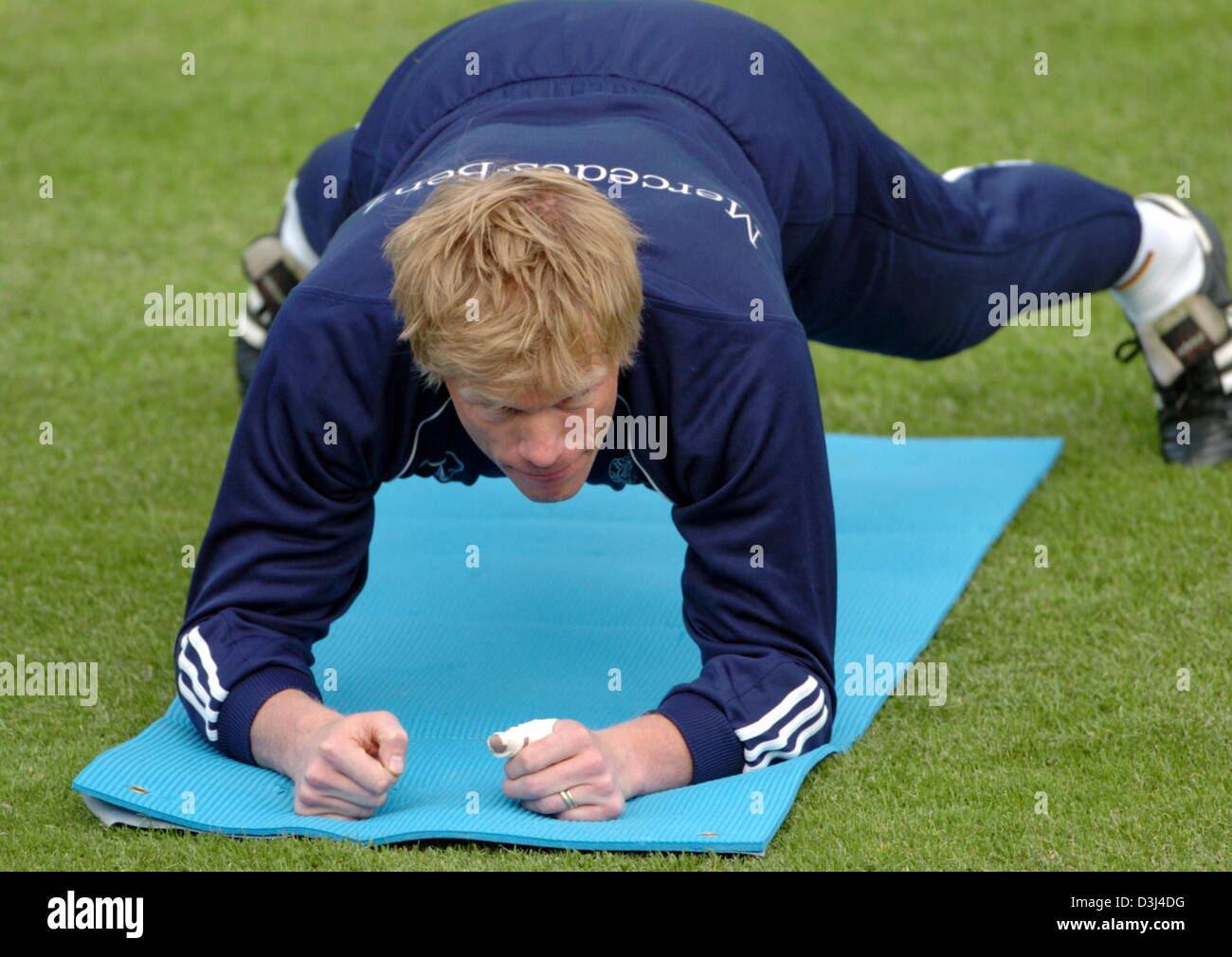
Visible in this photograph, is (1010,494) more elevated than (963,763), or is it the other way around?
(1010,494)

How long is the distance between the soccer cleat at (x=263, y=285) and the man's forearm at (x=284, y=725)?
162cm

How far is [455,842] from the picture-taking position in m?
1.93

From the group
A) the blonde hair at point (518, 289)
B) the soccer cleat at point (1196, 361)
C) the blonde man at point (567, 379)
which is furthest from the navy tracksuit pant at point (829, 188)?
the blonde hair at point (518, 289)

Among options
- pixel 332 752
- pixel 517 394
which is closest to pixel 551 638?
pixel 332 752

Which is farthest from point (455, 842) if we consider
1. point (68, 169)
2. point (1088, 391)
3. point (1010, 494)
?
point (68, 169)

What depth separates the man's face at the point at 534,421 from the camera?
183 cm

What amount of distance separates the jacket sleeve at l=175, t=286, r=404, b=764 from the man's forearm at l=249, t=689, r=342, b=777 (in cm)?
2

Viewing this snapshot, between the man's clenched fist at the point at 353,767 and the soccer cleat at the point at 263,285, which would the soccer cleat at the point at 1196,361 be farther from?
the man's clenched fist at the point at 353,767

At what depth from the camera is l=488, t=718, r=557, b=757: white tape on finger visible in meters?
1.92

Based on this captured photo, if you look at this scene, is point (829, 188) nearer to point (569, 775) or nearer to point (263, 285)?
point (569, 775)

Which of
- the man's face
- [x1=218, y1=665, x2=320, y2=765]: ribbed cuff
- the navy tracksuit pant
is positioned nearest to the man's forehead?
the man's face

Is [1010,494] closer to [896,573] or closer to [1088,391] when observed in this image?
[896,573]

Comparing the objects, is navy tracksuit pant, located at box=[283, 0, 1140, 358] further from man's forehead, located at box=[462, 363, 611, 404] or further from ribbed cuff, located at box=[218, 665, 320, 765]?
ribbed cuff, located at box=[218, 665, 320, 765]

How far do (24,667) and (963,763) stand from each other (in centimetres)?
143
